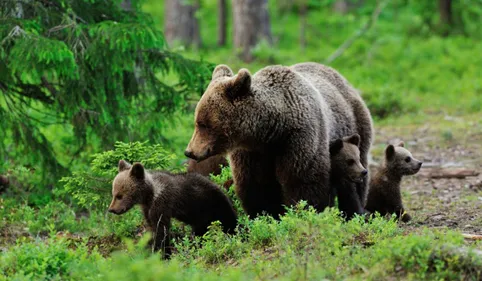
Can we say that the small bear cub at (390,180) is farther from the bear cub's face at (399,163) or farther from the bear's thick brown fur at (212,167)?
the bear's thick brown fur at (212,167)

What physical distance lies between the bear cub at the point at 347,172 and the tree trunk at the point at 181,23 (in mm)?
18713

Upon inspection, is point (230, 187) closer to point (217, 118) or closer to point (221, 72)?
point (221, 72)

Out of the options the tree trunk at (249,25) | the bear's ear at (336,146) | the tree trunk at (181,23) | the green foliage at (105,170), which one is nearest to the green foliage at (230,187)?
the green foliage at (105,170)

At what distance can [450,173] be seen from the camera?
11.3m

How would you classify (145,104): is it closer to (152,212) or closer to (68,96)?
(68,96)

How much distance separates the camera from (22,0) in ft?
31.1

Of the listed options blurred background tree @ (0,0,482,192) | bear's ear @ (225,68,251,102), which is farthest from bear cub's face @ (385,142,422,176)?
bear's ear @ (225,68,251,102)

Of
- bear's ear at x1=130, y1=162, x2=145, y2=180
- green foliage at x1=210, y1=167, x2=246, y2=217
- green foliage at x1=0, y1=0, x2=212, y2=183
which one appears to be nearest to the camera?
bear's ear at x1=130, y1=162, x2=145, y2=180

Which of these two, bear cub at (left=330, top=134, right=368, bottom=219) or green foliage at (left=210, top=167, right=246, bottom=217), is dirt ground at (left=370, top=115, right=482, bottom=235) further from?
green foliage at (left=210, top=167, right=246, bottom=217)

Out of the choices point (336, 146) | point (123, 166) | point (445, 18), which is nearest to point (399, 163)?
point (336, 146)

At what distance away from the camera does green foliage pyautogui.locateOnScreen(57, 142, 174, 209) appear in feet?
26.8

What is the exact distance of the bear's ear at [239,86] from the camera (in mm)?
6970

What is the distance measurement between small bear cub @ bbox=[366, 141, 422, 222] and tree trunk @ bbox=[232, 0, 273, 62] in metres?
12.3

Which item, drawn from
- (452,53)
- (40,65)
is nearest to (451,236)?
(40,65)
